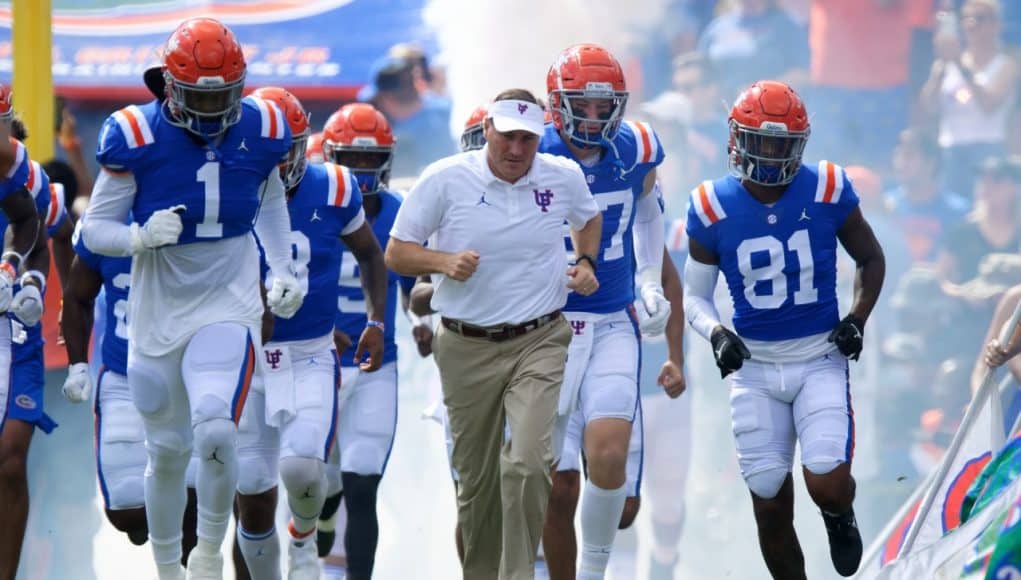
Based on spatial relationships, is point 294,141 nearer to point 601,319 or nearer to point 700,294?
point 601,319

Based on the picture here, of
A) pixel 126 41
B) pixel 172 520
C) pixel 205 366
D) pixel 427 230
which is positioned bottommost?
pixel 172 520

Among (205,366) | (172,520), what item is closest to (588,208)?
(205,366)

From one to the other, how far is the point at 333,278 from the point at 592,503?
1.38m

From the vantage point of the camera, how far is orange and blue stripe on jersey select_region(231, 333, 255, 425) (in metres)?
5.73

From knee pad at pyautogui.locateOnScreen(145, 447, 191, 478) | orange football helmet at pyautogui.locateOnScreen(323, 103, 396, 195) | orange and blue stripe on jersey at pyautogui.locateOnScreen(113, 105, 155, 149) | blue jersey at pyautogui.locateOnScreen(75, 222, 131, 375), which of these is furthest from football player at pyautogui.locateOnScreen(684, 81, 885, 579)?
blue jersey at pyautogui.locateOnScreen(75, 222, 131, 375)

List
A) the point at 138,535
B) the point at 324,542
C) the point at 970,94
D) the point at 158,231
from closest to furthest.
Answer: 1. the point at 158,231
2. the point at 138,535
3. the point at 324,542
4. the point at 970,94

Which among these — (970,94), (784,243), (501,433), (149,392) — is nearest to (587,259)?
(501,433)

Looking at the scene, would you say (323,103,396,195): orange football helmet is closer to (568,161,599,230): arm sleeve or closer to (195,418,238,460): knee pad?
(568,161,599,230): arm sleeve

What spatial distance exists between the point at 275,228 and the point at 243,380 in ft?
2.04

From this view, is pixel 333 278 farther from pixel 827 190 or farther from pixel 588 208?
pixel 827 190

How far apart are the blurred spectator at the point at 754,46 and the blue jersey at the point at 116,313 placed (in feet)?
17.9

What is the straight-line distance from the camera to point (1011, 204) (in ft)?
34.4

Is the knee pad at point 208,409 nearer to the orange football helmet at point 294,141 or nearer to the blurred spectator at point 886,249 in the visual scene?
the orange football helmet at point 294,141

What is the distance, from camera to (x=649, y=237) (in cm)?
688
